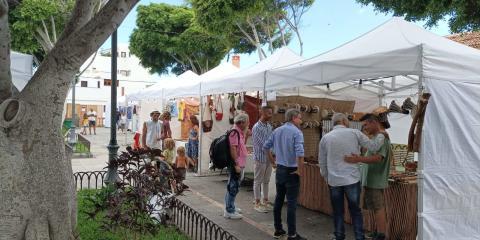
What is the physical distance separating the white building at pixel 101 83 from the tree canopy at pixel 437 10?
3716 cm

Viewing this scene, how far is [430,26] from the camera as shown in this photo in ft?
35.9

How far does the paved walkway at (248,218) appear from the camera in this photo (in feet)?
20.3

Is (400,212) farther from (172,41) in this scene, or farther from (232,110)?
(172,41)

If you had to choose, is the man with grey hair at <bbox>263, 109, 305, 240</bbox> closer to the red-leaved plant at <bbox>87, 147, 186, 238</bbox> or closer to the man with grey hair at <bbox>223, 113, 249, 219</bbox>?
the man with grey hair at <bbox>223, 113, 249, 219</bbox>

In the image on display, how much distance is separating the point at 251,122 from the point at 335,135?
5.56 metres

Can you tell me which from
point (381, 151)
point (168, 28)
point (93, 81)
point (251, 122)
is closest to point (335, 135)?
point (381, 151)

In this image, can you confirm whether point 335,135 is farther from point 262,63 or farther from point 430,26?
point 430,26

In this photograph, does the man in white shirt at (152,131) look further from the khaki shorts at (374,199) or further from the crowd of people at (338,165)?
the khaki shorts at (374,199)

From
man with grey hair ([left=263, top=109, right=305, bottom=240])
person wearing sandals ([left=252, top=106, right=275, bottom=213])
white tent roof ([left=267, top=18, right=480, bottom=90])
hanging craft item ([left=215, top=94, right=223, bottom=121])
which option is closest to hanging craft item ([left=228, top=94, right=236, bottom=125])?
hanging craft item ([left=215, top=94, right=223, bottom=121])

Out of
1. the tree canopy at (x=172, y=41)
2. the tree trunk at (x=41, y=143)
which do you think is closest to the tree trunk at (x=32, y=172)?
the tree trunk at (x=41, y=143)

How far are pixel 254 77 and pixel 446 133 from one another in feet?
12.5

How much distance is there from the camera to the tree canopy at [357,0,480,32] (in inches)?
355

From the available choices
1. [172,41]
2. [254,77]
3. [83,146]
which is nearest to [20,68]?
[254,77]

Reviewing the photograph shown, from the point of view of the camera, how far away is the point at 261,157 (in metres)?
7.25
